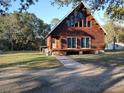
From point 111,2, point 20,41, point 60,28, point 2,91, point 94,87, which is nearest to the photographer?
point 2,91

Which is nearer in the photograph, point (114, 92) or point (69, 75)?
point (114, 92)

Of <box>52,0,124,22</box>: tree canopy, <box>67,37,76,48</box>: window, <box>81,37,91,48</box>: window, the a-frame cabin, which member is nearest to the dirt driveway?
<box>52,0,124,22</box>: tree canopy

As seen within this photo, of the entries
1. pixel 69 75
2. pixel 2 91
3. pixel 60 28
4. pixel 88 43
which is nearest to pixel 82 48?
pixel 88 43

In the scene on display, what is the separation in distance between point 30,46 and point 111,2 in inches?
2402

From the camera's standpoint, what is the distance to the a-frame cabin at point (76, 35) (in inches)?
1673

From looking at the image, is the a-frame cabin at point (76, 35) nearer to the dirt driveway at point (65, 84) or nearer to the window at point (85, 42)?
the window at point (85, 42)

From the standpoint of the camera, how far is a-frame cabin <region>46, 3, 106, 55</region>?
42.5 metres

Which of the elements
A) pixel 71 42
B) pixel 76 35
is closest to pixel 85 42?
pixel 76 35

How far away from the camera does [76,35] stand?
142 feet

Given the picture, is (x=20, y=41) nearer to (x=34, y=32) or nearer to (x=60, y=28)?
(x=34, y=32)

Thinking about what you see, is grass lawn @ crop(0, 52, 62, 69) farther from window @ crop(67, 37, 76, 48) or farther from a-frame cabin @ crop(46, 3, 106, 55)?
window @ crop(67, 37, 76, 48)

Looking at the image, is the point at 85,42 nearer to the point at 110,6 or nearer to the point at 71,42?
the point at 71,42

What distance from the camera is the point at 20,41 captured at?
7325 centimetres

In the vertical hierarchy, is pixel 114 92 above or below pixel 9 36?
below
